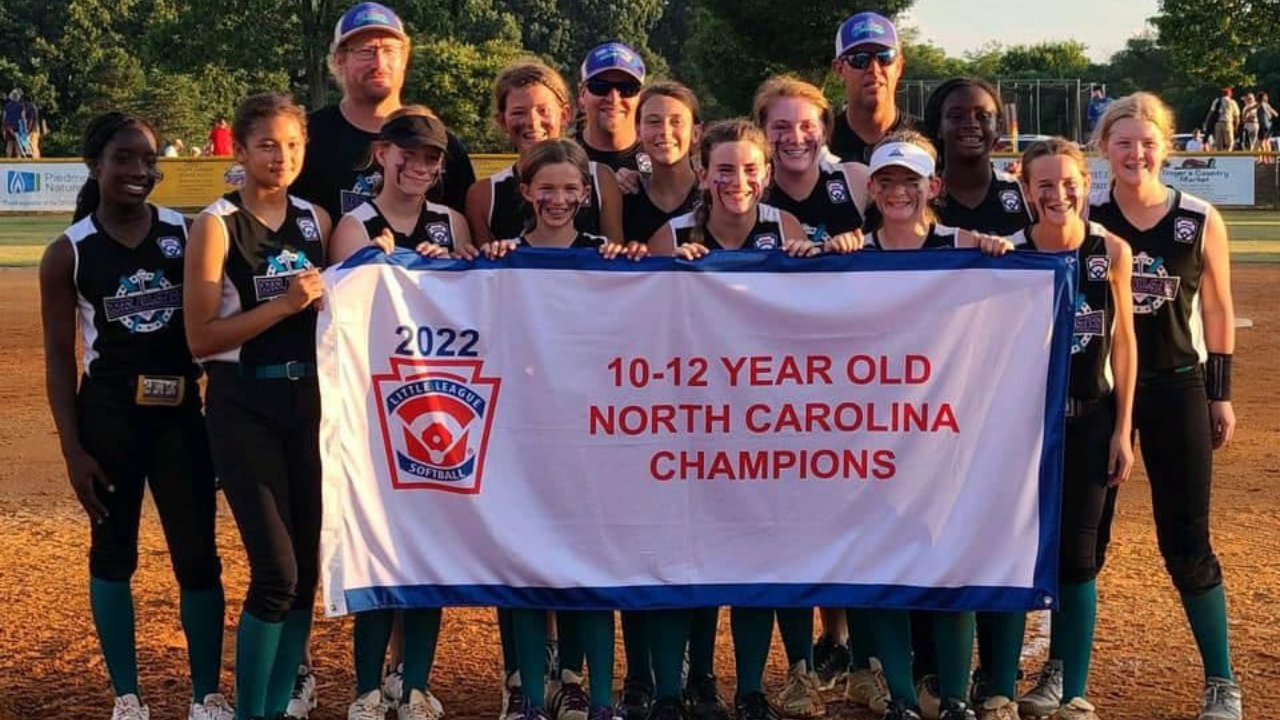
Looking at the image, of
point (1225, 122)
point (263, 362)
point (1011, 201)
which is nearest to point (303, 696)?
point (263, 362)

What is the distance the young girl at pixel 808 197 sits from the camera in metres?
5.41

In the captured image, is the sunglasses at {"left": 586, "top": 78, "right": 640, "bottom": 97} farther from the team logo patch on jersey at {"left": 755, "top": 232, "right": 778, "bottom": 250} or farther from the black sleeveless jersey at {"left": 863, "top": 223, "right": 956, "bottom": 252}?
the black sleeveless jersey at {"left": 863, "top": 223, "right": 956, "bottom": 252}

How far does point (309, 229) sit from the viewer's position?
5.06 metres

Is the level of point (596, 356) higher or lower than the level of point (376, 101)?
lower

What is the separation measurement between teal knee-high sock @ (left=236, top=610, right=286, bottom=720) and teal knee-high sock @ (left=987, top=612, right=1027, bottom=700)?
247 centimetres

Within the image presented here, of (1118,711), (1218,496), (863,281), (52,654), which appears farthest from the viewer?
(1218,496)

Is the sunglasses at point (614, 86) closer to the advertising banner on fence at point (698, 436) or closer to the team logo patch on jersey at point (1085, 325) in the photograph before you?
the advertising banner on fence at point (698, 436)

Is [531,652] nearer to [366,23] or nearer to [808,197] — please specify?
[808,197]

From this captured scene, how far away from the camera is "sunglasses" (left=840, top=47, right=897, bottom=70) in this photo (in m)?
6.07

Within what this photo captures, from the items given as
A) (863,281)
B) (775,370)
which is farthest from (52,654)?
(863,281)

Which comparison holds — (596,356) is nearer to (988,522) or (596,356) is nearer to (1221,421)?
(988,522)

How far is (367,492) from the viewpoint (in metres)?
5.07

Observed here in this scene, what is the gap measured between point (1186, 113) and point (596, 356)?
5894 centimetres

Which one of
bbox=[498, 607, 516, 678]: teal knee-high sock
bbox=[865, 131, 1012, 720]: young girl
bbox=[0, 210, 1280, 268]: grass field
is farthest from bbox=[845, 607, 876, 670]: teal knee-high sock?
bbox=[0, 210, 1280, 268]: grass field
